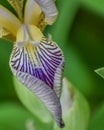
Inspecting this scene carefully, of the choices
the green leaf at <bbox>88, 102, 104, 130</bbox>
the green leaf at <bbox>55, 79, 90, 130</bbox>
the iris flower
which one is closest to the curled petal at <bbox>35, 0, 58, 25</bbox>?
the iris flower

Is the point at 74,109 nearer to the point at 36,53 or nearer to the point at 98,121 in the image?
the point at 98,121

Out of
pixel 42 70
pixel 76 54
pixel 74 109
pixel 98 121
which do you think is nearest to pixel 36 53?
pixel 42 70

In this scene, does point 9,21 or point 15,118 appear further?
point 15,118

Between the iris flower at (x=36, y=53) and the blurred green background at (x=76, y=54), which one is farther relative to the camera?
the blurred green background at (x=76, y=54)

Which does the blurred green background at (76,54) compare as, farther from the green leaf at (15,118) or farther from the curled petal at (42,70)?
the curled petal at (42,70)

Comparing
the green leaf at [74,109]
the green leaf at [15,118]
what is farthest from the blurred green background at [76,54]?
the green leaf at [74,109]

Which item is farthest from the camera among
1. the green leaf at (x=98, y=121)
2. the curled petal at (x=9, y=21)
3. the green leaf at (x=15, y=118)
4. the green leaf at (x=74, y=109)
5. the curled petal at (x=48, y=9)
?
the green leaf at (x=15, y=118)
